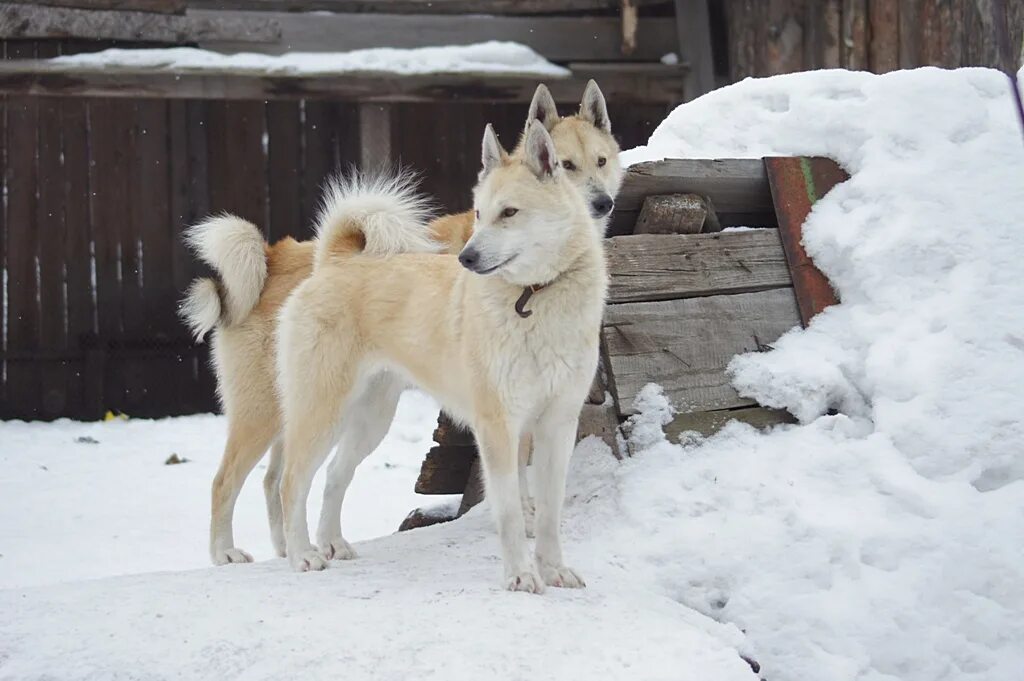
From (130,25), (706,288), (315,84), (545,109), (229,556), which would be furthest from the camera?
(315,84)

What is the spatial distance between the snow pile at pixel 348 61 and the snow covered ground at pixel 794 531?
382 centimetres

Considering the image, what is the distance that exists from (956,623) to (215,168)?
7.45m

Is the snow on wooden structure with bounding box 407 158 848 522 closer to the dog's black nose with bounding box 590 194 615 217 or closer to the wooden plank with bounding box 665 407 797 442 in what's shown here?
the wooden plank with bounding box 665 407 797 442

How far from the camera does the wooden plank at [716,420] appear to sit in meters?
4.06

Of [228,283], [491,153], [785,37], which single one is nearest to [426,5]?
[785,37]

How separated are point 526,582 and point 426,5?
21.8 ft

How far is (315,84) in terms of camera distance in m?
8.53

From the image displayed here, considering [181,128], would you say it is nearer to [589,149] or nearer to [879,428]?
[589,149]

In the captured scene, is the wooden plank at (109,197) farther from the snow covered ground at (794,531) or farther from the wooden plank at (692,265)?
the wooden plank at (692,265)

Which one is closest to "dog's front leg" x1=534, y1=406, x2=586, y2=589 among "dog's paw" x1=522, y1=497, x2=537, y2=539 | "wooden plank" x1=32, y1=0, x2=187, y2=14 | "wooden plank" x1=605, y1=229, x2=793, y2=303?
"dog's paw" x1=522, y1=497, x2=537, y2=539

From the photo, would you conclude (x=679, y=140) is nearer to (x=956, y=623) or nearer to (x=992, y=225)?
(x=992, y=225)

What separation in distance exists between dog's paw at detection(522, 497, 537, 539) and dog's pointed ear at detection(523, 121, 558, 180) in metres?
1.32

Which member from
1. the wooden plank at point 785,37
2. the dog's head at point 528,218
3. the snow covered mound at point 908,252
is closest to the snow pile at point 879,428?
the snow covered mound at point 908,252

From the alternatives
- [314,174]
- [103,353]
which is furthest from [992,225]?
[103,353]
